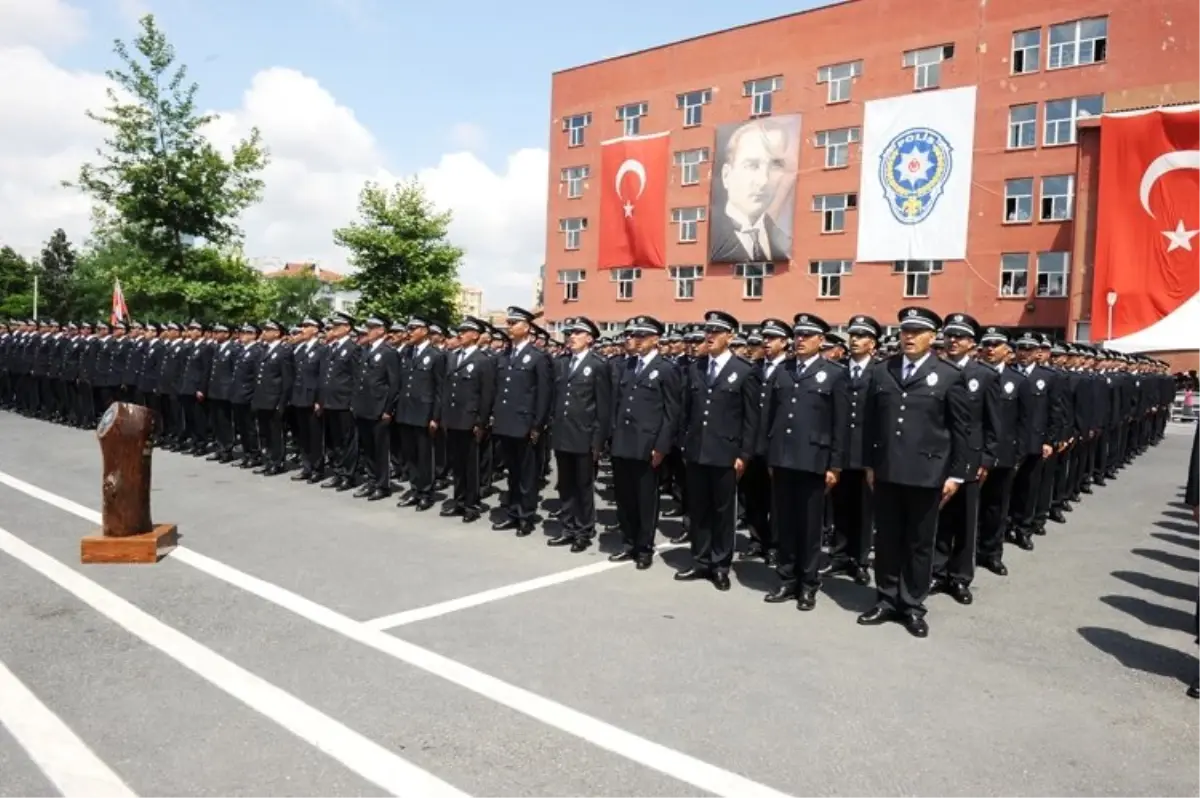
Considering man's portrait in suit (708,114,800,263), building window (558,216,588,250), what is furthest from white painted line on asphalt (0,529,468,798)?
building window (558,216,588,250)

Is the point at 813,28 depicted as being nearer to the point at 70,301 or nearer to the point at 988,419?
the point at 988,419

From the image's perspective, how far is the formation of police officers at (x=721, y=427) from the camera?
5.46 metres

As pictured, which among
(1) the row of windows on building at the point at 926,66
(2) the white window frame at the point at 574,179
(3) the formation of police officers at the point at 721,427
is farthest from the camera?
(2) the white window frame at the point at 574,179

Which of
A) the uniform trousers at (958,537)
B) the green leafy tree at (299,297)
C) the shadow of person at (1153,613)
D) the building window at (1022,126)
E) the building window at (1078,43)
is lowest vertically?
the shadow of person at (1153,613)

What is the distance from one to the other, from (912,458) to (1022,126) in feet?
91.3

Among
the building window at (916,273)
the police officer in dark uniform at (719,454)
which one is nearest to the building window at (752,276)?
the building window at (916,273)

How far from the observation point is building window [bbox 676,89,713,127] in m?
35.6

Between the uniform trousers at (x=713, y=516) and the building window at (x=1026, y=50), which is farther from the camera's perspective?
the building window at (x=1026, y=50)

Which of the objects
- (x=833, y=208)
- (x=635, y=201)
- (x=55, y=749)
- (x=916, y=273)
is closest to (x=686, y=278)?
(x=635, y=201)

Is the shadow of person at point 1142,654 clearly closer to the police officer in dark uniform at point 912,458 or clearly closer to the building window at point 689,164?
the police officer in dark uniform at point 912,458

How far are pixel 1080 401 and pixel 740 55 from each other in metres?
28.8

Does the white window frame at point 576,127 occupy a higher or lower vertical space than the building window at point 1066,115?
higher

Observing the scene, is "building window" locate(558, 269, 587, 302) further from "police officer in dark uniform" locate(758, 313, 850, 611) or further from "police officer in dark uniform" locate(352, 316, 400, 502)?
"police officer in dark uniform" locate(758, 313, 850, 611)

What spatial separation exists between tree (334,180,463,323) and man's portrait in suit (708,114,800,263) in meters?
14.8
